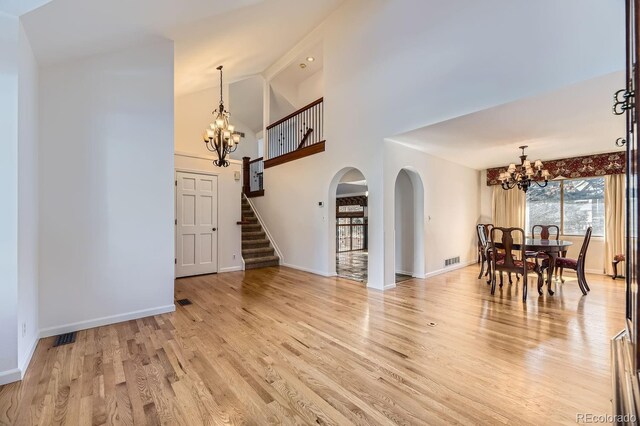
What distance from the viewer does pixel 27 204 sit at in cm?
245

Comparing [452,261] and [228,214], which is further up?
[228,214]

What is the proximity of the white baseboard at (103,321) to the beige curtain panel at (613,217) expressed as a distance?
810 centimetres

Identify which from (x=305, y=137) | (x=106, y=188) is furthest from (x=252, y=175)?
(x=106, y=188)

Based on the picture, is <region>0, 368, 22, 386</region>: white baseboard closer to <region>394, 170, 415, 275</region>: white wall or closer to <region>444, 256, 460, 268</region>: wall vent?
<region>394, 170, 415, 275</region>: white wall

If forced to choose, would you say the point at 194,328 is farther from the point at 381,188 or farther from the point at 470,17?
the point at 470,17

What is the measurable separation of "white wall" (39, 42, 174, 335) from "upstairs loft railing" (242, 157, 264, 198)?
4634 millimetres

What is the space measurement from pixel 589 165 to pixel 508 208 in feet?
5.83

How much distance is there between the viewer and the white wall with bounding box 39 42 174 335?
2.95m

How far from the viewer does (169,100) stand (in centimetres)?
370

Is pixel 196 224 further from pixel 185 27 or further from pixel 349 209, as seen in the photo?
pixel 349 209

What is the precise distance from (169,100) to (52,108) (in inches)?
46.4

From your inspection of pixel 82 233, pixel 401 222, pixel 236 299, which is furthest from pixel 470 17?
pixel 82 233

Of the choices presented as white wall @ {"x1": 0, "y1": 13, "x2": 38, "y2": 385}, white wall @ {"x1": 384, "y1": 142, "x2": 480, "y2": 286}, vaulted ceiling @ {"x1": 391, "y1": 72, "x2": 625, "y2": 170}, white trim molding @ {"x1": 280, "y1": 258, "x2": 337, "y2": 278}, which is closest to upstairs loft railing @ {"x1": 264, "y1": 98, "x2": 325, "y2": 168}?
white wall @ {"x1": 384, "y1": 142, "x2": 480, "y2": 286}

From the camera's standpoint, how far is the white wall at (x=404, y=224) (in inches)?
234
